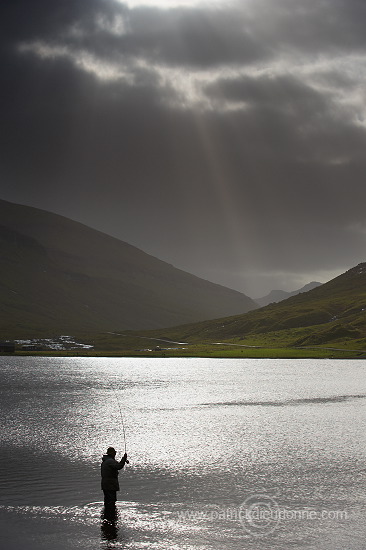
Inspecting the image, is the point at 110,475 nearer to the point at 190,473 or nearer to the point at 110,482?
the point at 110,482

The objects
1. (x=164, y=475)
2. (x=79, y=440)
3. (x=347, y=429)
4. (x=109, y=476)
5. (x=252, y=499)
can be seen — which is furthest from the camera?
(x=347, y=429)

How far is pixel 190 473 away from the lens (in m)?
46.0

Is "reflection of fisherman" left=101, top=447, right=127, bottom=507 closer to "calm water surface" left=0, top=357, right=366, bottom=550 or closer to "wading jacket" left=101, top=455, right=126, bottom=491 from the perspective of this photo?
"wading jacket" left=101, top=455, right=126, bottom=491

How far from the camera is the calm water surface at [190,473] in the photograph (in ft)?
104

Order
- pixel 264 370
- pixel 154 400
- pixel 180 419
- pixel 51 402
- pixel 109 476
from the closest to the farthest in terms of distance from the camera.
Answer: pixel 109 476, pixel 180 419, pixel 51 402, pixel 154 400, pixel 264 370

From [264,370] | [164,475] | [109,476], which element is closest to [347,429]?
[164,475]

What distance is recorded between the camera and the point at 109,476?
35531 mm

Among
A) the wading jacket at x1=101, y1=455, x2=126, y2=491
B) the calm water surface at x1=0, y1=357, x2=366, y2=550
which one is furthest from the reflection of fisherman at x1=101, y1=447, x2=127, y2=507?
the calm water surface at x1=0, y1=357, x2=366, y2=550

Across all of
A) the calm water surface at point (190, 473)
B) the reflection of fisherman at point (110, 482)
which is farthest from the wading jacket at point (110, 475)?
the calm water surface at point (190, 473)

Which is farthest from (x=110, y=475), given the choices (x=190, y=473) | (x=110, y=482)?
(x=190, y=473)

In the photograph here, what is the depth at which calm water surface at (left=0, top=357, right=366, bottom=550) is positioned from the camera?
104ft

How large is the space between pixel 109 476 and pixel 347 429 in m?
38.1

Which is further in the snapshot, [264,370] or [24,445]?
[264,370]

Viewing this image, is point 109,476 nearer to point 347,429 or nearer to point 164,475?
point 164,475
